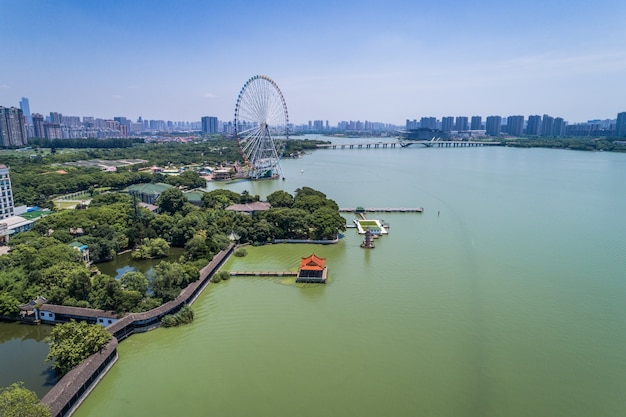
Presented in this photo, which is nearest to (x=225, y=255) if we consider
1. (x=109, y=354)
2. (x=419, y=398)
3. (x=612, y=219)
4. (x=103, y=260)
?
(x=103, y=260)

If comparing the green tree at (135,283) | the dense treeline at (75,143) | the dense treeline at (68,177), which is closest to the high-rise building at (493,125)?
the dense treeline at (68,177)

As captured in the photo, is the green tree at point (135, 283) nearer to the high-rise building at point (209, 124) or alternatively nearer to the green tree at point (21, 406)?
the green tree at point (21, 406)

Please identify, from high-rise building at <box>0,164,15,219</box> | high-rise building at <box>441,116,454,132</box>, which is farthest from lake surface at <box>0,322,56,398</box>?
high-rise building at <box>441,116,454,132</box>

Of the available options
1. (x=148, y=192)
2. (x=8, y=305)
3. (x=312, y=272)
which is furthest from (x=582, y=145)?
(x=8, y=305)

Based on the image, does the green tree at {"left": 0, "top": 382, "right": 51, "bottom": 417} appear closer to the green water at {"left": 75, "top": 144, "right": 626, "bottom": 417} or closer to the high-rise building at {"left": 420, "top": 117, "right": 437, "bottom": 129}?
the green water at {"left": 75, "top": 144, "right": 626, "bottom": 417}

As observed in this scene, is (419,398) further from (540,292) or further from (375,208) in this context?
(375,208)

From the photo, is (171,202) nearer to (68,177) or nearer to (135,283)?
(135,283)
